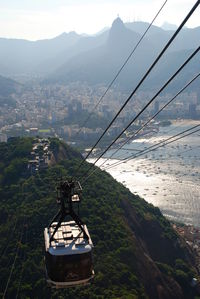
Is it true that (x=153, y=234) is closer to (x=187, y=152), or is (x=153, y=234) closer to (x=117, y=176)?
(x=117, y=176)

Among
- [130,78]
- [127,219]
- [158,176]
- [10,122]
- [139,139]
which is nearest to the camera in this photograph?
[127,219]

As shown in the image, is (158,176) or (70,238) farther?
(158,176)

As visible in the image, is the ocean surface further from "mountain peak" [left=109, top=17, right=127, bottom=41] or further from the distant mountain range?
"mountain peak" [left=109, top=17, right=127, bottom=41]

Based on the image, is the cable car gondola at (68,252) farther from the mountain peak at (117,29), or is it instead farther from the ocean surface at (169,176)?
the mountain peak at (117,29)

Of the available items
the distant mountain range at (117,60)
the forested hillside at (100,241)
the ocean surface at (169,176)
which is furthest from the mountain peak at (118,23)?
the forested hillside at (100,241)

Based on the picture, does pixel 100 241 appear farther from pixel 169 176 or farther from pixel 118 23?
pixel 118 23

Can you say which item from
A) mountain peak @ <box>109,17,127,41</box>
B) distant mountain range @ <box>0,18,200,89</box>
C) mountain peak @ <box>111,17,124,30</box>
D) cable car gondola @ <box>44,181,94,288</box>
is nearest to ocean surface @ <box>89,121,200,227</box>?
cable car gondola @ <box>44,181,94,288</box>

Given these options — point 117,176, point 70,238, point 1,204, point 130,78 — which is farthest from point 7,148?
point 130,78

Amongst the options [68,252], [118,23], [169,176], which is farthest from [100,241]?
[118,23]

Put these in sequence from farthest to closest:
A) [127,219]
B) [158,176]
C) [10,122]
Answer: [10,122] < [158,176] < [127,219]
